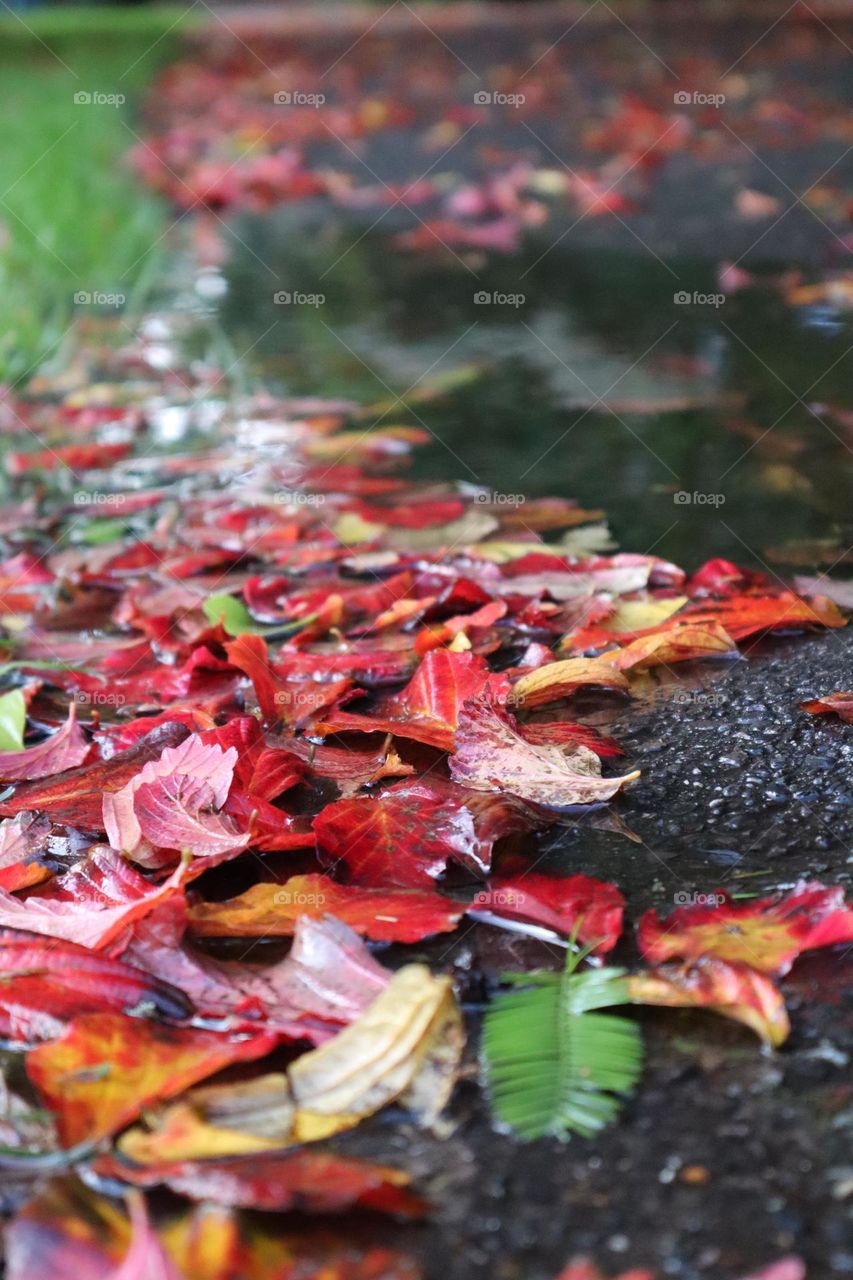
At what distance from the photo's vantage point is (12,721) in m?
1.72

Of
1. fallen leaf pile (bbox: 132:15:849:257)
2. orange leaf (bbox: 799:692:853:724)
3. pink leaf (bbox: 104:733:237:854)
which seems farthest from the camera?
fallen leaf pile (bbox: 132:15:849:257)

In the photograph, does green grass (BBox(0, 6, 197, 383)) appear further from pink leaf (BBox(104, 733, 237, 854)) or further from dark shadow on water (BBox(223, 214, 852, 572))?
pink leaf (BBox(104, 733, 237, 854))

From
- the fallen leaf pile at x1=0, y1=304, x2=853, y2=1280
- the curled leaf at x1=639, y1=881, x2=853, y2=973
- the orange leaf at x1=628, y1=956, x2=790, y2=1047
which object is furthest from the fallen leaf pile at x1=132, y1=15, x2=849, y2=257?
the orange leaf at x1=628, y1=956, x2=790, y2=1047

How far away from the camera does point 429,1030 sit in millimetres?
1058

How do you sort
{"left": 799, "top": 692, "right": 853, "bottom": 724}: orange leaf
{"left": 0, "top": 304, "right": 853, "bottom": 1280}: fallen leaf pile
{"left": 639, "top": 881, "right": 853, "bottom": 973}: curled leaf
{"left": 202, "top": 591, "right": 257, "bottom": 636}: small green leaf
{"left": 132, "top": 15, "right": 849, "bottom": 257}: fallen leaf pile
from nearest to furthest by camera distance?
{"left": 0, "top": 304, "right": 853, "bottom": 1280}: fallen leaf pile, {"left": 639, "top": 881, "right": 853, "bottom": 973}: curled leaf, {"left": 799, "top": 692, "right": 853, "bottom": 724}: orange leaf, {"left": 202, "top": 591, "right": 257, "bottom": 636}: small green leaf, {"left": 132, "top": 15, "right": 849, "bottom": 257}: fallen leaf pile

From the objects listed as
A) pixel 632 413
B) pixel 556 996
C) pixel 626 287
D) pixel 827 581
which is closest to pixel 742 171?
pixel 626 287

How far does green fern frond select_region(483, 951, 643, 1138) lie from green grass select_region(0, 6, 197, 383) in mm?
2810

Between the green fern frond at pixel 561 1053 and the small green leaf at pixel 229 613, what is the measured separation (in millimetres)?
998

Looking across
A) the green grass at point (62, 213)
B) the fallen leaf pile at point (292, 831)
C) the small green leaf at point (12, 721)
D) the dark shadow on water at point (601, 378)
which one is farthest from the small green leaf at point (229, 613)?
the green grass at point (62, 213)

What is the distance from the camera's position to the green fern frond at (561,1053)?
1.02 m

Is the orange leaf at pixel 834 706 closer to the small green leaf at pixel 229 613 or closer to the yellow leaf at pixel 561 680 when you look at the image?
the yellow leaf at pixel 561 680

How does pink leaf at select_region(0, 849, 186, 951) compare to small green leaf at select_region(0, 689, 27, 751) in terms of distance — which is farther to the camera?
small green leaf at select_region(0, 689, 27, 751)

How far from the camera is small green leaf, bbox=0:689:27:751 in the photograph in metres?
1.70

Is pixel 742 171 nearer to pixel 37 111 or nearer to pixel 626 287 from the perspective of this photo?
pixel 626 287
